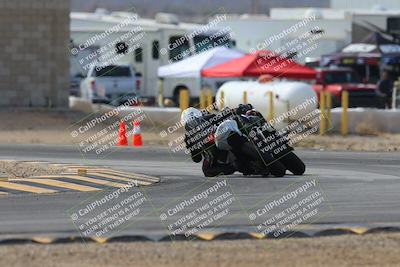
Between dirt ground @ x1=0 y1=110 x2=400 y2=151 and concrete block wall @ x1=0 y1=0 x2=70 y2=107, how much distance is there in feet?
2.42

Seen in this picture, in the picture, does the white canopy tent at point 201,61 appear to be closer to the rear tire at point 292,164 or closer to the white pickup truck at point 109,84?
the white pickup truck at point 109,84

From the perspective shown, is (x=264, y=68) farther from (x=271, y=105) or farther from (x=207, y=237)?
(x=207, y=237)

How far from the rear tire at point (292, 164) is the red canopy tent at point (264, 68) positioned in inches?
723

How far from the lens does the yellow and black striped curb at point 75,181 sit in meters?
15.8

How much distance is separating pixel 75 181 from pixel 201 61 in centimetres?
2455

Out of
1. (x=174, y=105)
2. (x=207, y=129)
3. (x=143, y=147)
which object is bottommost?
(x=174, y=105)

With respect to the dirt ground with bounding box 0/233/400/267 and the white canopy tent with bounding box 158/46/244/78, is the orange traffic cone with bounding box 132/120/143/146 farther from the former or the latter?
the dirt ground with bounding box 0/233/400/267

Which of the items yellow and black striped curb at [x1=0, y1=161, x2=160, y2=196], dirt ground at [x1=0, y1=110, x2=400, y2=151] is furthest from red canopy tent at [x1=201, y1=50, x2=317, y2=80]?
yellow and black striped curb at [x1=0, y1=161, x2=160, y2=196]

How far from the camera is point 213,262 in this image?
10.8m

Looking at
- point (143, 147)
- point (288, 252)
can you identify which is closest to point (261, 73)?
point (143, 147)

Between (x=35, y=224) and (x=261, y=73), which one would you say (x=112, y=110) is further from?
(x=35, y=224)

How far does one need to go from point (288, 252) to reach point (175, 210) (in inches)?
109


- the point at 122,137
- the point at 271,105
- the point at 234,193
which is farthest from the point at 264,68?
the point at 234,193

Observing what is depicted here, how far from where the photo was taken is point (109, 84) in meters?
45.0
